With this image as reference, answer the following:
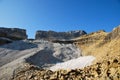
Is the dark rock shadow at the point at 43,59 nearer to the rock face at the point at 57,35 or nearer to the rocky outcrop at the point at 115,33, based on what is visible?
the rocky outcrop at the point at 115,33

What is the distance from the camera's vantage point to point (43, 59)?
29891mm

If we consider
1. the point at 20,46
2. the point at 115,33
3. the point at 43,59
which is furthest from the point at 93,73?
the point at 20,46

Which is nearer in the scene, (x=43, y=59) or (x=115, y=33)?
(x=43, y=59)

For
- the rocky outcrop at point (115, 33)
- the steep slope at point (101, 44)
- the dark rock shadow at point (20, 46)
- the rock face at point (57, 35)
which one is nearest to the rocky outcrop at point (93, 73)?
the steep slope at point (101, 44)

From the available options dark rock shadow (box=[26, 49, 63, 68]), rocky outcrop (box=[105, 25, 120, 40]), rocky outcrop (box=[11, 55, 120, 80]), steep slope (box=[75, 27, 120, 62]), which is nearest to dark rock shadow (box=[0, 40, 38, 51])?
dark rock shadow (box=[26, 49, 63, 68])

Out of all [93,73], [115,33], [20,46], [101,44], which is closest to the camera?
[93,73]

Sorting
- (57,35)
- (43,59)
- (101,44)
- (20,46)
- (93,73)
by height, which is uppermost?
(57,35)

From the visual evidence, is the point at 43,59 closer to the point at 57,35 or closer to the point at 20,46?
the point at 20,46

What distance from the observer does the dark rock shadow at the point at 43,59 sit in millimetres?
27609

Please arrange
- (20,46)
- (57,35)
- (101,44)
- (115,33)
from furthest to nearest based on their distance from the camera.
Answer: (57,35)
(101,44)
(20,46)
(115,33)

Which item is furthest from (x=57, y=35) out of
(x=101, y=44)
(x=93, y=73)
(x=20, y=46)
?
(x=93, y=73)

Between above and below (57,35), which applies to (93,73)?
below

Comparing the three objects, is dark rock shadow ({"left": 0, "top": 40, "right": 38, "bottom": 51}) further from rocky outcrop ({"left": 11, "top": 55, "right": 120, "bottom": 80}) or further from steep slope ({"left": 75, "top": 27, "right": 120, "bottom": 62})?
rocky outcrop ({"left": 11, "top": 55, "right": 120, "bottom": 80})

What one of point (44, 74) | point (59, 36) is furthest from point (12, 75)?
point (59, 36)
